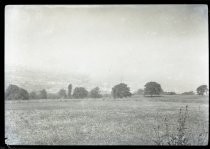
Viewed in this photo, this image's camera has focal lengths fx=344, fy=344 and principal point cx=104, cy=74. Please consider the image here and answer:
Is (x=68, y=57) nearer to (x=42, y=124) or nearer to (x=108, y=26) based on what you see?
(x=108, y=26)

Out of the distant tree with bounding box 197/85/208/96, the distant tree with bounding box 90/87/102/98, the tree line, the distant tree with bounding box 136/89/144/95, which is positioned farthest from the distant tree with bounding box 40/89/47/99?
the distant tree with bounding box 197/85/208/96

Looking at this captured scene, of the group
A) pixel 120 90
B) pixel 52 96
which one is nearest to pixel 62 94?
pixel 52 96

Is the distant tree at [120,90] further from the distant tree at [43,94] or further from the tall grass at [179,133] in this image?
the distant tree at [43,94]

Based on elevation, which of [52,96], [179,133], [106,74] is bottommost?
[179,133]

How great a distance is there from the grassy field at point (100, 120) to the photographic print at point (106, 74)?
0.04 ft

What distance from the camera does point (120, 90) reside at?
3.92 metres

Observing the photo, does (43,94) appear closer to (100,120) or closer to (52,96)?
(52,96)

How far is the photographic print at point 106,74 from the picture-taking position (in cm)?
385

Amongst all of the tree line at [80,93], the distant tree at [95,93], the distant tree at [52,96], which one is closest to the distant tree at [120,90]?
the tree line at [80,93]

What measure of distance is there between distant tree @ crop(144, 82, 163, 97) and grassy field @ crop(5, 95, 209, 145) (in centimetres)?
8

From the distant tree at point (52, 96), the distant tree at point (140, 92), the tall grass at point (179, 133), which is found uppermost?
the distant tree at point (140, 92)

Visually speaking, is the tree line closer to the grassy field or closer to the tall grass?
the grassy field

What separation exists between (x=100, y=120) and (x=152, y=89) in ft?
2.25
